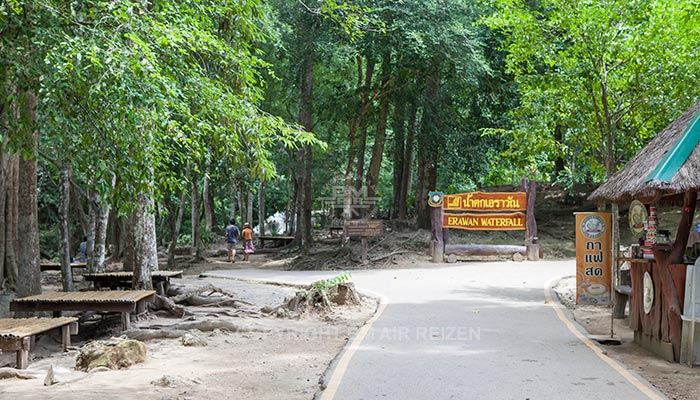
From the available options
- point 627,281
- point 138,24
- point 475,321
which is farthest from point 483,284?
point 138,24

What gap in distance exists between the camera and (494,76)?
2572 cm

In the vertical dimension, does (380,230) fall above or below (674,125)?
below

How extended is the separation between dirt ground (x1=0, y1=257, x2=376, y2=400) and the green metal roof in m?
4.62

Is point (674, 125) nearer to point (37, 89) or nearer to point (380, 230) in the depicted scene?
point (37, 89)

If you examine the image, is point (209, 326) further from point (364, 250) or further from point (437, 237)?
point (437, 237)

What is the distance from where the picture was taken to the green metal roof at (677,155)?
27.8 ft

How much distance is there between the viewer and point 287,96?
31.1 meters

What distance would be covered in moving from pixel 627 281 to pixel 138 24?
10.6 metres

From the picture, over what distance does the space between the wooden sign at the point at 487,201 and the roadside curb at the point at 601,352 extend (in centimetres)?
781

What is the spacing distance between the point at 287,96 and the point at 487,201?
11839 millimetres

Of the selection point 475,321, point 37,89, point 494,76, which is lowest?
point 475,321

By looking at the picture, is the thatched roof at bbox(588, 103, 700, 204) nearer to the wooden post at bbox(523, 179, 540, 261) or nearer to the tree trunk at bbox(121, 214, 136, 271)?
the tree trunk at bbox(121, 214, 136, 271)

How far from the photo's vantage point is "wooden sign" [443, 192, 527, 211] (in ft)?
75.0

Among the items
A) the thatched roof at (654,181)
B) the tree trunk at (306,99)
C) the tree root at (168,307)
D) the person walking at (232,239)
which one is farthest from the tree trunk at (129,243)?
the person walking at (232,239)
